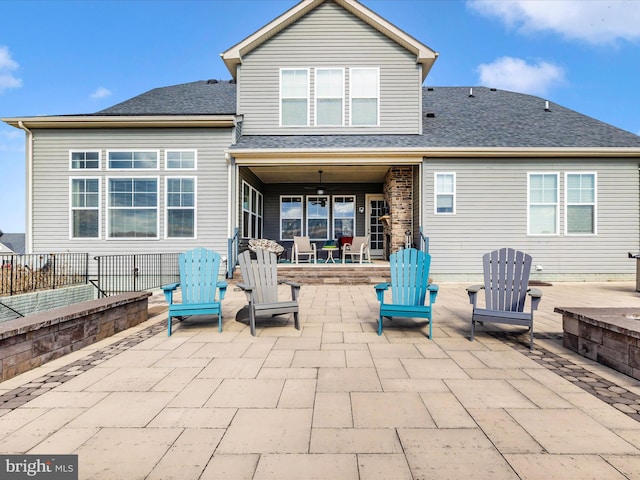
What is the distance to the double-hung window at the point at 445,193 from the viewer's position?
30.5 ft

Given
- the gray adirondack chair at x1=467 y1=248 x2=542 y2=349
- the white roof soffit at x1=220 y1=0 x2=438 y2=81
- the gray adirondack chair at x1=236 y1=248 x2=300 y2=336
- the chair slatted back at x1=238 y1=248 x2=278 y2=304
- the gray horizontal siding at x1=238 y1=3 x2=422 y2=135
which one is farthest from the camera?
the gray horizontal siding at x1=238 y1=3 x2=422 y2=135

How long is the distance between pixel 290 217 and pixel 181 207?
4.61m

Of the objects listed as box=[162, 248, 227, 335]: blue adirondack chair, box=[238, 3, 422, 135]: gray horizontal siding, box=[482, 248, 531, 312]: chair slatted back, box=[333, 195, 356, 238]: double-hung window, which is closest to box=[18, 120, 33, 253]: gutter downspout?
box=[238, 3, 422, 135]: gray horizontal siding

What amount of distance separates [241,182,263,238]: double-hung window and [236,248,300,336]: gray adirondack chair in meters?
5.64

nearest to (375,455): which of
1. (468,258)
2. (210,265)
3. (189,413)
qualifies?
(189,413)

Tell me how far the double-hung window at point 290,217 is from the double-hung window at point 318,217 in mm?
384

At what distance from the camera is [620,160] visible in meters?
9.17

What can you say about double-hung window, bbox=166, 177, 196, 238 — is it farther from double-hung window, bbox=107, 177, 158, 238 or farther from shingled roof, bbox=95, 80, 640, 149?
shingled roof, bbox=95, 80, 640, 149

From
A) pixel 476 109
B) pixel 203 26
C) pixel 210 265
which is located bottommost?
pixel 210 265

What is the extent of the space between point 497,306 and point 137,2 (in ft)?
57.4

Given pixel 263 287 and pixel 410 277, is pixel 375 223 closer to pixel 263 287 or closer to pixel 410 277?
pixel 410 277

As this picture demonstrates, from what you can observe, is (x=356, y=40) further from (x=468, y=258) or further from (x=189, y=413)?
(x=189, y=413)

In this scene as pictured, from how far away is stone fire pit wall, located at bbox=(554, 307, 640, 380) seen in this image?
3018mm

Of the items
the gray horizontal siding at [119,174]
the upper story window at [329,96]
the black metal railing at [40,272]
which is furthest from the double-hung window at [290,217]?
the black metal railing at [40,272]
